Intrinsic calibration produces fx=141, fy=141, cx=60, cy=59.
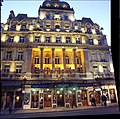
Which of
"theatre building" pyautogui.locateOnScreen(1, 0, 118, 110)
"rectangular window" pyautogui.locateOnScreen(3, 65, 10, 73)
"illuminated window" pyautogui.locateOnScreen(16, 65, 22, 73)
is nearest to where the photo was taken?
"theatre building" pyautogui.locateOnScreen(1, 0, 118, 110)

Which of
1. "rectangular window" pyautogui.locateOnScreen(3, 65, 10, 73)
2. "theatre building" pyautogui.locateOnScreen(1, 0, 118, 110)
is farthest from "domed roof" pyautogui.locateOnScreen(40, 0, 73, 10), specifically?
"rectangular window" pyautogui.locateOnScreen(3, 65, 10, 73)

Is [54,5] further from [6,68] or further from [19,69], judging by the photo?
[6,68]

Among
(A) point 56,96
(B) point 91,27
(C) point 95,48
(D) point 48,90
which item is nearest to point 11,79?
(D) point 48,90

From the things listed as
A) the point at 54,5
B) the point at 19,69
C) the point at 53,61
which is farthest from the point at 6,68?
the point at 54,5

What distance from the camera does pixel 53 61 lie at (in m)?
13.7

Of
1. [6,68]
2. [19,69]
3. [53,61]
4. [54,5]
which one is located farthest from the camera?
[54,5]

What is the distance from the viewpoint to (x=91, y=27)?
1625cm

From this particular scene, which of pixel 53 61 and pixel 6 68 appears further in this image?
pixel 53 61

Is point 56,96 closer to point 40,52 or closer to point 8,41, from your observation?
point 40,52

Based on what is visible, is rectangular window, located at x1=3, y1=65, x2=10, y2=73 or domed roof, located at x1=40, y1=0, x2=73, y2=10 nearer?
rectangular window, located at x1=3, y1=65, x2=10, y2=73

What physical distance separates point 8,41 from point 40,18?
173 inches

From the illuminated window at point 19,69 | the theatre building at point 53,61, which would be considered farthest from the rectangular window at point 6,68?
the illuminated window at point 19,69

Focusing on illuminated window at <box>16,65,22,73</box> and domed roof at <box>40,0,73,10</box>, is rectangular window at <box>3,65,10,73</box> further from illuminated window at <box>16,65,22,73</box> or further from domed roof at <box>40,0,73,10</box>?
domed roof at <box>40,0,73,10</box>

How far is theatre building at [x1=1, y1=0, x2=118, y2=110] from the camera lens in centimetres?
1206
